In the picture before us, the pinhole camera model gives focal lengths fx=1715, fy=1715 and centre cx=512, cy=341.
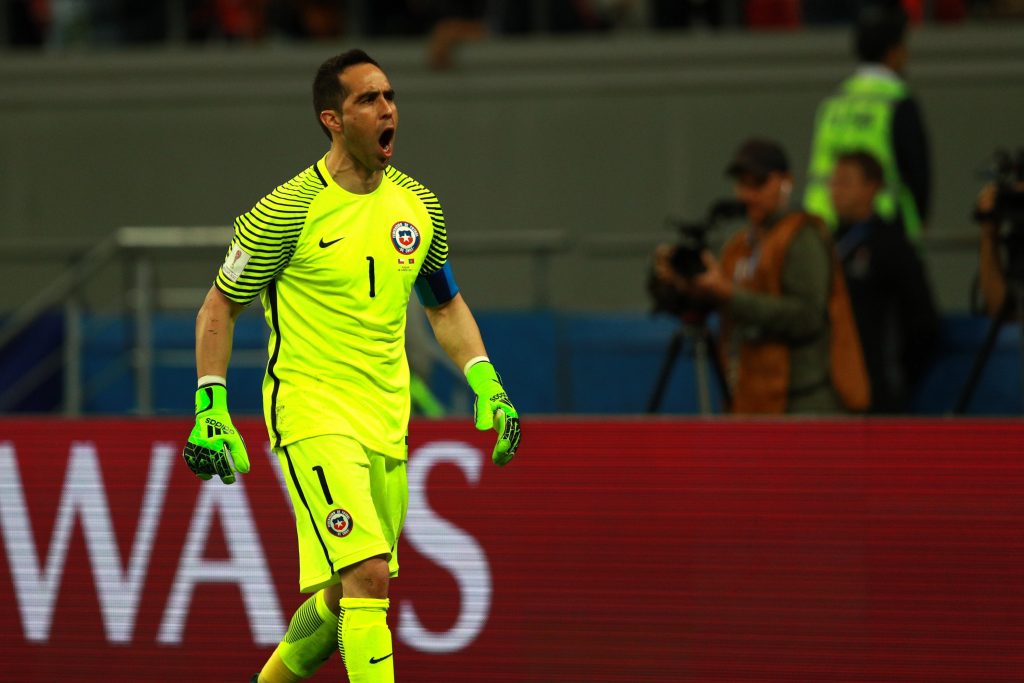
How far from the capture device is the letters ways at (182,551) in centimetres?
656

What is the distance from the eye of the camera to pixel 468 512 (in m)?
6.59

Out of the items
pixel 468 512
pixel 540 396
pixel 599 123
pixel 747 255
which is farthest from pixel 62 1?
pixel 468 512

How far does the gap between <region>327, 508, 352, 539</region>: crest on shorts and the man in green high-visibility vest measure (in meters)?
4.33

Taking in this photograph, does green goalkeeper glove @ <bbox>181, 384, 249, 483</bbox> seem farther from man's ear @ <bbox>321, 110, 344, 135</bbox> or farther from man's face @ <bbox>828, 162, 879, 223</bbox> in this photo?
man's face @ <bbox>828, 162, 879, 223</bbox>

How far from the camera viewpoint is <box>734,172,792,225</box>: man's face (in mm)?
7773

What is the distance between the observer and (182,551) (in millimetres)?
6695

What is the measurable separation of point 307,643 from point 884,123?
185 inches

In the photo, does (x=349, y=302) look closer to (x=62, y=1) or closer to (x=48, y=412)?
(x=48, y=412)

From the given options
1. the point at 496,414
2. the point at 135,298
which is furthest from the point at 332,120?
the point at 135,298

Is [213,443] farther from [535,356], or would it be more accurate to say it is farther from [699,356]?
[535,356]

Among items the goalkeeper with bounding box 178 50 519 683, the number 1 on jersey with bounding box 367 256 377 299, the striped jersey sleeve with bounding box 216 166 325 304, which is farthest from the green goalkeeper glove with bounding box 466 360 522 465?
the striped jersey sleeve with bounding box 216 166 325 304

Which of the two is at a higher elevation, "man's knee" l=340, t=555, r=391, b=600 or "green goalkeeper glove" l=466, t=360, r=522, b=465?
"green goalkeeper glove" l=466, t=360, r=522, b=465

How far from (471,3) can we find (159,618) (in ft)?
25.7

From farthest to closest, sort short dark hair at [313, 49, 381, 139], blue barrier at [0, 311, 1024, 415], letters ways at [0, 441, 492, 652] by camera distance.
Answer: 1. blue barrier at [0, 311, 1024, 415]
2. letters ways at [0, 441, 492, 652]
3. short dark hair at [313, 49, 381, 139]
